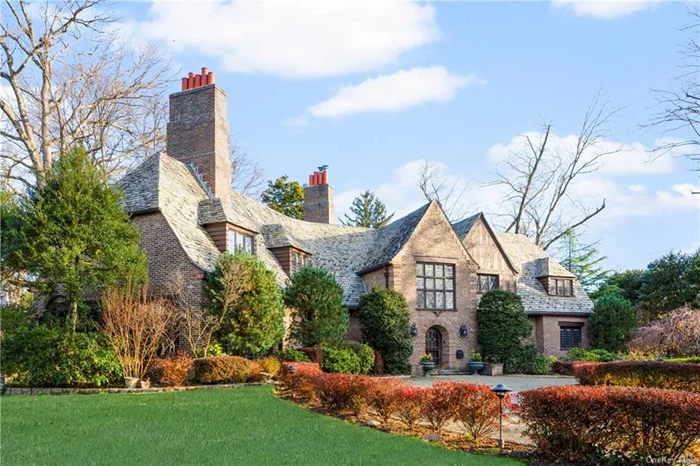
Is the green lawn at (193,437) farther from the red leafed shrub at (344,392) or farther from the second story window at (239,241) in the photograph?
→ the second story window at (239,241)

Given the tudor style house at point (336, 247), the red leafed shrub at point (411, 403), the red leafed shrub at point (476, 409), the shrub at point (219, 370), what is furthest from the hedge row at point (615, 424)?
the tudor style house at point (336, 247)

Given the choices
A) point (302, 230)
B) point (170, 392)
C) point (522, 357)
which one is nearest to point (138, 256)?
point (170, 392)

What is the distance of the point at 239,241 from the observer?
931 inches

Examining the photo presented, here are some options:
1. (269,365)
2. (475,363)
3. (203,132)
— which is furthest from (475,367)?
(203,132)

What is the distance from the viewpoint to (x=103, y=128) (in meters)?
30.2

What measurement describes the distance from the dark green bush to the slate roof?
20.5 meters

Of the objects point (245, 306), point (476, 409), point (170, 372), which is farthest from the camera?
point (245, 306)

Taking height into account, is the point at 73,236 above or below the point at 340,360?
above

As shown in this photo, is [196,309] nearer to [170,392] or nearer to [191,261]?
[191,261]

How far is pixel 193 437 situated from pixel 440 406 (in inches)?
160

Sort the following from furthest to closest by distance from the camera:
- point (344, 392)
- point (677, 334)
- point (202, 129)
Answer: point (202, 129) → point (677, 334) → point (344, 392)


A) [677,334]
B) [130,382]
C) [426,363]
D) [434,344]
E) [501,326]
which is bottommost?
[426,363]

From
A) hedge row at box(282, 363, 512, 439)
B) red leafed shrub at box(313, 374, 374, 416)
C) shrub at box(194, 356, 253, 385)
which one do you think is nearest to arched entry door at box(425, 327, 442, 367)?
shrub at box(194, 356, 253, 385)

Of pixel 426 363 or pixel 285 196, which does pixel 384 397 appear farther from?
pixel 285 196
